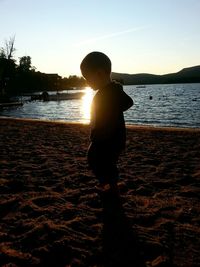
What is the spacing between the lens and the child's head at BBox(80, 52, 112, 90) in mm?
3453

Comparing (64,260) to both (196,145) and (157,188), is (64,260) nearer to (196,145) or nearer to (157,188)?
(157,188)

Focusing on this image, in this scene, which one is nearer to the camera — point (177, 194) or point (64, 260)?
point (64, 260)

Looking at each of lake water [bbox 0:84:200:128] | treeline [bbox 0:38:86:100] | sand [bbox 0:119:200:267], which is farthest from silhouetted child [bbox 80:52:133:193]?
treeline [bbox 0:38:86:100]

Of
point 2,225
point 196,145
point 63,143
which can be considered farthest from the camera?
point 63,143

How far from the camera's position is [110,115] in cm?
374

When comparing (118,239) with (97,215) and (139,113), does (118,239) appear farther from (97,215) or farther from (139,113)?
(139,113)

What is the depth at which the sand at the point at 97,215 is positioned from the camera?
9.64 ft

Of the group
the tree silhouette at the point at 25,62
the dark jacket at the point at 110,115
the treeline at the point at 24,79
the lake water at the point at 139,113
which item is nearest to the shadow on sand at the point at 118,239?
the dark jacket at the point at 110,115

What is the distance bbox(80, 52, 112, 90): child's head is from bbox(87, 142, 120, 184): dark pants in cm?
85

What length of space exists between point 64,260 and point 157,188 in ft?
8.36

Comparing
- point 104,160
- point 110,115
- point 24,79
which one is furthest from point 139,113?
point 24,79

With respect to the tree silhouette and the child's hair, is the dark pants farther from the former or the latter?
the tree silhouette

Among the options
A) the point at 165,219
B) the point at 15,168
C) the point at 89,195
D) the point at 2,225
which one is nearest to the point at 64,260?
the point at 2,225

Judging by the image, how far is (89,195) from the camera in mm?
4613
